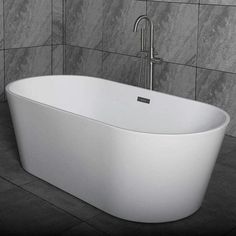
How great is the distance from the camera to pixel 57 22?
6.00 metres

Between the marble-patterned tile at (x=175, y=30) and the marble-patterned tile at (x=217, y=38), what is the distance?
0.28 feet

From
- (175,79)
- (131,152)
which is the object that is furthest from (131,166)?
(175,79)

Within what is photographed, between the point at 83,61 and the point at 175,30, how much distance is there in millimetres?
1397

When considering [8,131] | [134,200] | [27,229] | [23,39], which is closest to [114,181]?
[134,200]

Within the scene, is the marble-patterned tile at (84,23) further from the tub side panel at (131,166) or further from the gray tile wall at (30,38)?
the tub side panel at (131,166)

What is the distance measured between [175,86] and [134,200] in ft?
7.16

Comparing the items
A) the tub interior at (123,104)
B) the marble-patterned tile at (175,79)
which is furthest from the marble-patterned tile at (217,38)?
the tub interior at (123,104)

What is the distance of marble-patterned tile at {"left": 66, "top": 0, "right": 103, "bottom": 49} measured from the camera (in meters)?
5.61

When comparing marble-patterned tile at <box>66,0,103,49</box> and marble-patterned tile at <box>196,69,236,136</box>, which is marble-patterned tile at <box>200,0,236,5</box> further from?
marble-patterned tile at <box>66,0,103,49</box>

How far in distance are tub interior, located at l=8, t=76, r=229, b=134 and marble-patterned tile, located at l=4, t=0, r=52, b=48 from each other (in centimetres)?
143

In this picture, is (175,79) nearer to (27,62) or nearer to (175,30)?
(175,30)

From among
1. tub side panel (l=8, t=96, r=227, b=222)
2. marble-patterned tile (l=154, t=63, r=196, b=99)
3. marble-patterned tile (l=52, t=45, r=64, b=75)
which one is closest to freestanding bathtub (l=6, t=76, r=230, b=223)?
tub side panel (l=8, t=96, r=227, b=222)

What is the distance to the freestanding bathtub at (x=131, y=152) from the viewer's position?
9.48 ft

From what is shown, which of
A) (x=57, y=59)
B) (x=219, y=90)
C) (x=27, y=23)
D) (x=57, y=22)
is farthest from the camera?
(x=57, y=59)
